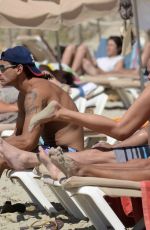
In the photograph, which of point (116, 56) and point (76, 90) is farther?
point (116, 56)

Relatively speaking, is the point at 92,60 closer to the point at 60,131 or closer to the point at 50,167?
the point at 60,131

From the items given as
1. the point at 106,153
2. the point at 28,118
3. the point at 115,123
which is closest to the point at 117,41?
the point at 28,118

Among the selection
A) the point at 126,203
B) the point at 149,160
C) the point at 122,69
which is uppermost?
the point at 149,160

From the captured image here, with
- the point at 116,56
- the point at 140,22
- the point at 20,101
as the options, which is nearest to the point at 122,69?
the point at 116,56

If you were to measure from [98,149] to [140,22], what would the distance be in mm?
3869

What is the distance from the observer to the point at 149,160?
486 cm

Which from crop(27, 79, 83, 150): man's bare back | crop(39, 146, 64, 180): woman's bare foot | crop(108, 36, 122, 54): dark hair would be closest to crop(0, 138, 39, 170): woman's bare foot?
crop(27, 79, 83, 150): man's bare back

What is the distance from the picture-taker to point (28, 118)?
5.84 m

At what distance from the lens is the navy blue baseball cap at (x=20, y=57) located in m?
6.04

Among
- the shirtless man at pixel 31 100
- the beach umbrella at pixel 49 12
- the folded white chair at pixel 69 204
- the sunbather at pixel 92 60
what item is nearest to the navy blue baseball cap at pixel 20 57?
the shirtless man at pixel 31 100

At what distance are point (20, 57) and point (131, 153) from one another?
1336mm

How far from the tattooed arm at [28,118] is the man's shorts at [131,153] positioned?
0.72m

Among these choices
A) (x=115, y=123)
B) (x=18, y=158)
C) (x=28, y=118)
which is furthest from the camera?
(x=28, y=118)

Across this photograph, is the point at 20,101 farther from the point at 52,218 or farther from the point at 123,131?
the point at 123,131
